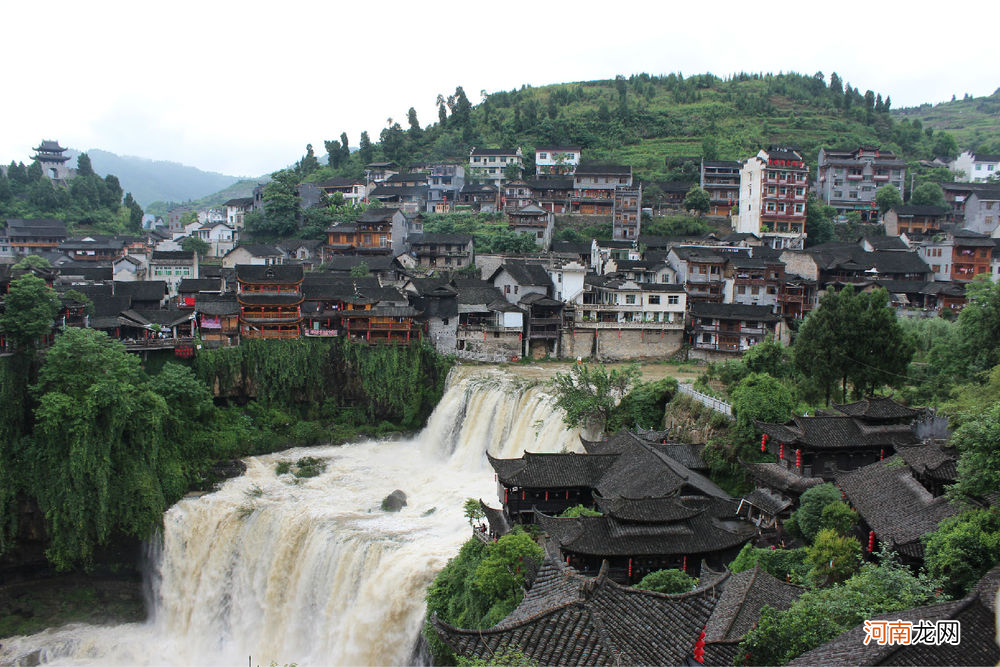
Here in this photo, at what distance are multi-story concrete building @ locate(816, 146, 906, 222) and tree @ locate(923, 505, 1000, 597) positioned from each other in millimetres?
62308

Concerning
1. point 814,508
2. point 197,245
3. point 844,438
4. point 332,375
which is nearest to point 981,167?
point 844,438

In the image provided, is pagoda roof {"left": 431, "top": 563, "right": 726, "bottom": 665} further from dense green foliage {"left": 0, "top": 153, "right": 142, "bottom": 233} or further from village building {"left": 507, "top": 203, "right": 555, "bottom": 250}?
dense green foliage {"left": 0, "top": 153, "right": 142, "bottom": 233}

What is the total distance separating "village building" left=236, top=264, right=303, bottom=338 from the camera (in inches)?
1797

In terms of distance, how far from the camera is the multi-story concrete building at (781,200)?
6394 cm

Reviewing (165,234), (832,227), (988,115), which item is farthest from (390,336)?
(988,115)

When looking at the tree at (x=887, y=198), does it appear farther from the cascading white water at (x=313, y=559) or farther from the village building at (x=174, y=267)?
the village building at (x=174, y=267)

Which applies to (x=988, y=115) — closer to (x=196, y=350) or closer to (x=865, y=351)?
(x=865, y=351)

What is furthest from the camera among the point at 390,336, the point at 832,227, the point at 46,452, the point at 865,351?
the point at 832,227

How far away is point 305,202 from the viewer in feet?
254

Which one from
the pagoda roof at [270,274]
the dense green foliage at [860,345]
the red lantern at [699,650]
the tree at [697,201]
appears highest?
the tree at [697,201]

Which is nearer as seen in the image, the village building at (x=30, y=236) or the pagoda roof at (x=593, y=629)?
the pagoda roof at (x=593, y=629)

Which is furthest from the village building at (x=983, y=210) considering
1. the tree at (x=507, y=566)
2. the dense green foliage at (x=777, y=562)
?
the tree at (x=507, y=566)

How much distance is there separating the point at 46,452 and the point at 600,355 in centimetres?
3158

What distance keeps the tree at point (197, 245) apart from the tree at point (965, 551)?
6748 cm
